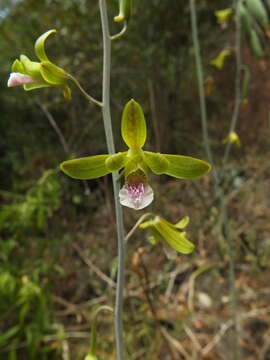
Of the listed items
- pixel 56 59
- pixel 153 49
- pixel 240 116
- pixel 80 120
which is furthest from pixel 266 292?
pixel 56 59

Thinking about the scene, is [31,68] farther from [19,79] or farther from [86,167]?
[86,167]

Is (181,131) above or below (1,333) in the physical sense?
above

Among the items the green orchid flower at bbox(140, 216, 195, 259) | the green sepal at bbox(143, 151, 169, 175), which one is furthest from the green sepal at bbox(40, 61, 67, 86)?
the green orchid flower at bbox(140, 216, 195, 259)

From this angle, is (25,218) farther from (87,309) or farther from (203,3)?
(203,3)

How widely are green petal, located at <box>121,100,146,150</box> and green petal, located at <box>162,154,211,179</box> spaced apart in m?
0.08

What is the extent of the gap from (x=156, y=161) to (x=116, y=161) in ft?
0.33

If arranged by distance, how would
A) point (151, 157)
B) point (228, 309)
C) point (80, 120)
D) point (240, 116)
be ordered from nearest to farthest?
point (151, 157) → point (228, 309) → point (80, 120) → point (240, 116)

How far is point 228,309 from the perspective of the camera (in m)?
2.69

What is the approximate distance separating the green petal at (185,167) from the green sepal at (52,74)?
37cm

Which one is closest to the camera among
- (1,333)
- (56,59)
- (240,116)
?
(1,333)

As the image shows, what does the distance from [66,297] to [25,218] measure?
2.66 feet

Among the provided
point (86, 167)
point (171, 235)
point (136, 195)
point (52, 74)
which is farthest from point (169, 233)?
point (52, 74)

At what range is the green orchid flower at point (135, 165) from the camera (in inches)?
35.2

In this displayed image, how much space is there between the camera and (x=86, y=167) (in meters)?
0.91
